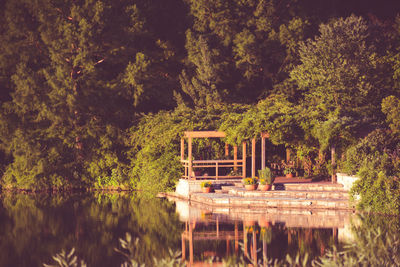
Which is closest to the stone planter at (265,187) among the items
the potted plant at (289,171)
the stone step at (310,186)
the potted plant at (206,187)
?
the stone step at (310,186)

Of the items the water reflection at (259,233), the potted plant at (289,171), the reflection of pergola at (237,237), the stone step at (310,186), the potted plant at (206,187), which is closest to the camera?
the water reflection at (259,233)

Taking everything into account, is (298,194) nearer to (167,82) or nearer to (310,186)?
(310,186)

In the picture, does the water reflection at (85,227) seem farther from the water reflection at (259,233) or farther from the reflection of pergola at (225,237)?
the water reflection at (259,233)

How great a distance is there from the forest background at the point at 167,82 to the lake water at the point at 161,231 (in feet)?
17.0

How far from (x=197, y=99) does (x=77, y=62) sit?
6.41 meters

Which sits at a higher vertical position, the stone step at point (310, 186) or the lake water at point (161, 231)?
the stone step at point (310, 186)

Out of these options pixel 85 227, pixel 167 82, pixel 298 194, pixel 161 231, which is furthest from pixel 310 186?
pixel 167 82

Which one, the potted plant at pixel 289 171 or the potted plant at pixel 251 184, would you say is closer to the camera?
the potted plant at pixel 251 184

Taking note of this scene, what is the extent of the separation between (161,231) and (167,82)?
1859 centimetres

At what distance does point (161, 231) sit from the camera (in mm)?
16891

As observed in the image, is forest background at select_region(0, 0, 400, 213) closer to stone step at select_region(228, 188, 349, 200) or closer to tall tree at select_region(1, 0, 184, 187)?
tall tree at select_region(1, 0, 184, 187)

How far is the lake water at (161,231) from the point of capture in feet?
44.5

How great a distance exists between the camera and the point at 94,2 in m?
31.9

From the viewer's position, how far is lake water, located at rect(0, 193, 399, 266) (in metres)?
13.6
